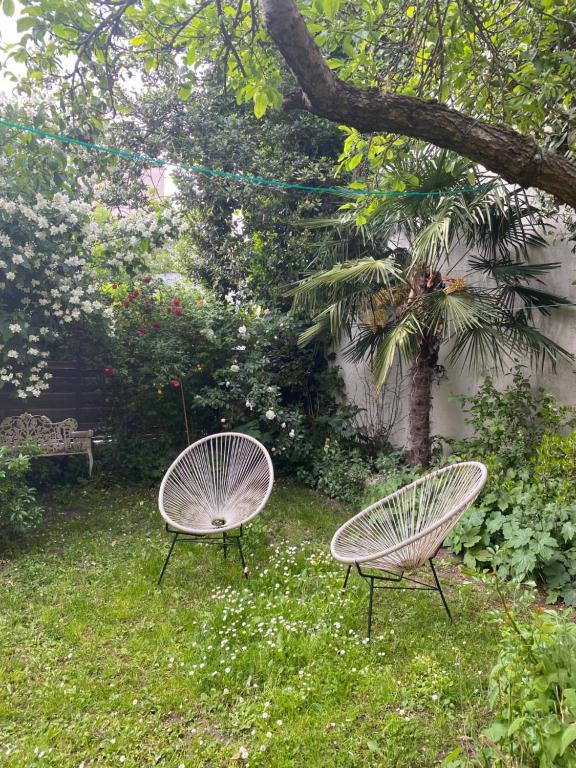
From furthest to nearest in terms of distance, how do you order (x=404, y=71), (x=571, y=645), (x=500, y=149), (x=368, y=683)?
(x=404, y=71), (x=368, y=683), (x=500, y=149), (x=571, y=645)

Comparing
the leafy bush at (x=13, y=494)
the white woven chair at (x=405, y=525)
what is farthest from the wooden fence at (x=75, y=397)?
the white woven chair at (x=405, y=525)

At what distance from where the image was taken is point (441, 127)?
1.79m

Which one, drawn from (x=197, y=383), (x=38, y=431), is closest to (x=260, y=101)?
(x=197, y=383)

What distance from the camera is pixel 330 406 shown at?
5.33m

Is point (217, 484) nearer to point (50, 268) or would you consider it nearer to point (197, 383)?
point (197, 383)

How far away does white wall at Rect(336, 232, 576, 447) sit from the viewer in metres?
3.23

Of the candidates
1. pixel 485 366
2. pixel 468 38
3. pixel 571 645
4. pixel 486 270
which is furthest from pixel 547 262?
pixel 571 645

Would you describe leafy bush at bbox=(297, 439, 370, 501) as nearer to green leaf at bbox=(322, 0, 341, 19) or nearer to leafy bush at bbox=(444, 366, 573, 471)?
leafy bush at bbox=(444, 366, 573, 471)

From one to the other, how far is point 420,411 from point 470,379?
56cm

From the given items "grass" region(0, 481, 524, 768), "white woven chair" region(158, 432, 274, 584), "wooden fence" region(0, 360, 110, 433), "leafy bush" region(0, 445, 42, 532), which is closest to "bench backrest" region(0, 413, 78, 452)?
"wooden fence" region(0, 360, 110, 433)

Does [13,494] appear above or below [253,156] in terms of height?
below

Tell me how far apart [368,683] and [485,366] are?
266 centimetres

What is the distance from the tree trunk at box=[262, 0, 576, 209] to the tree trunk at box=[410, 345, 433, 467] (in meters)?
2.10

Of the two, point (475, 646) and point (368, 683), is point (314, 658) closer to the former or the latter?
point (368, 683)
